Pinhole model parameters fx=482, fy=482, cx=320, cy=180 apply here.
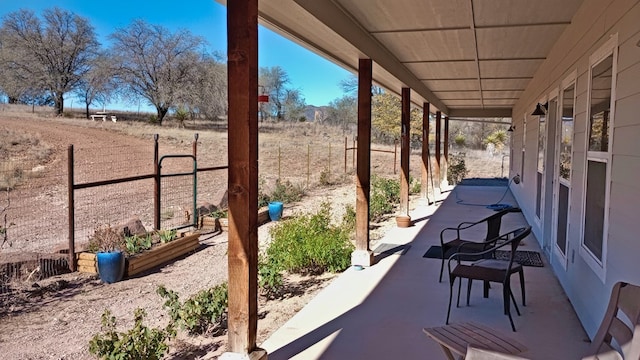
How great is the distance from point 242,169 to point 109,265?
3367mm

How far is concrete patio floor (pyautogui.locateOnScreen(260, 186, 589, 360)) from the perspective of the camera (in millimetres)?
2945

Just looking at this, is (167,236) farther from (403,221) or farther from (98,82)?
(98,82)

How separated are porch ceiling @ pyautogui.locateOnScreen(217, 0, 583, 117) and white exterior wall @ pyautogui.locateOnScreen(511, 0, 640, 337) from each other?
0.37 meters

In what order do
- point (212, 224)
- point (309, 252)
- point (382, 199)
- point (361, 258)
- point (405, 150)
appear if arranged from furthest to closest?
point (382, 199) < point (212, 224) < point (405, 150) < point (309, 252) < point (361, 258)

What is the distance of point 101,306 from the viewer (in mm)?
4488

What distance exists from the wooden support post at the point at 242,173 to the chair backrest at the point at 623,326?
163cm

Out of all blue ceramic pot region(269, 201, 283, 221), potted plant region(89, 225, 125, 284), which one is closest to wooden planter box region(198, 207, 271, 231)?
blue ceramic pot region(269, 201, 283, 221)

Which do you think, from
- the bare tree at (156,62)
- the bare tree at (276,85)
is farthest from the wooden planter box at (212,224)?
the bare tree at (276,85)

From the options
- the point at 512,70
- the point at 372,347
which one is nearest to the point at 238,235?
the point at 372,347

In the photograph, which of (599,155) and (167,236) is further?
(167,236)

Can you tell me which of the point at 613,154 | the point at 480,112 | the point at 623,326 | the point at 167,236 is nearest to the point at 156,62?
the point at 480,112

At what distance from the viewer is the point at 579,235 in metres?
3.41

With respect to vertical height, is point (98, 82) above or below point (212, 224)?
above

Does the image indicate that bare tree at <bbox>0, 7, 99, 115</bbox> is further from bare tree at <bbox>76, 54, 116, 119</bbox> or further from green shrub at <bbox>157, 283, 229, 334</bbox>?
green shrub at <bbox>157, 283, 229, 334</bbox>
